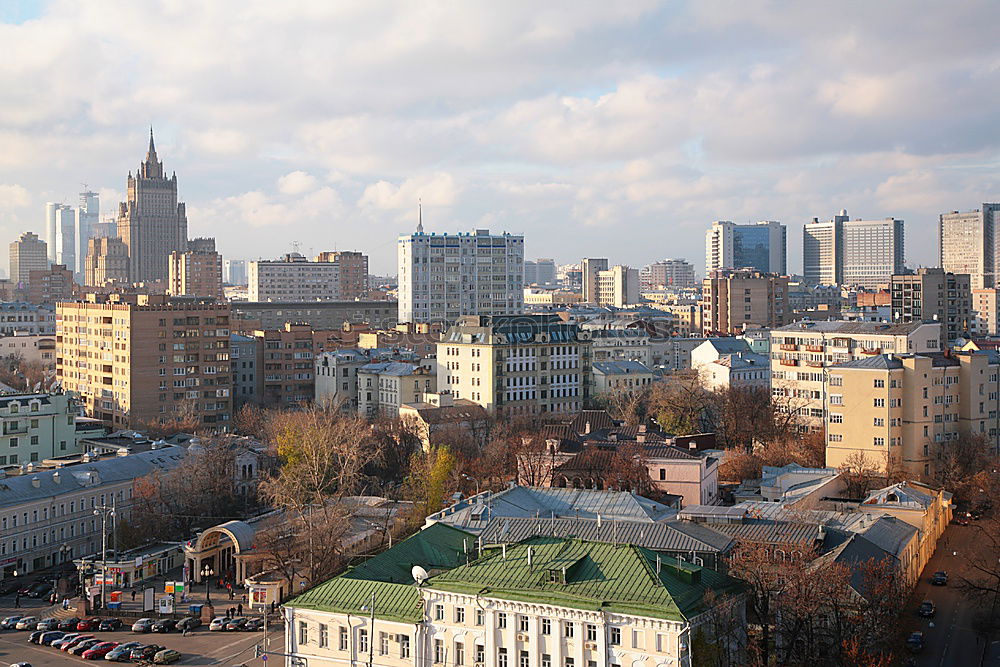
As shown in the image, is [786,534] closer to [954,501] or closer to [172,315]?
[954,501]

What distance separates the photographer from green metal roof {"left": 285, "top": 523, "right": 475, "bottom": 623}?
105 ft

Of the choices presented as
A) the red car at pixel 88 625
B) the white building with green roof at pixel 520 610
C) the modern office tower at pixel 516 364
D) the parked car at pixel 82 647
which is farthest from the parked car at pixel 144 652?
the modern office tower at pixel 516 364

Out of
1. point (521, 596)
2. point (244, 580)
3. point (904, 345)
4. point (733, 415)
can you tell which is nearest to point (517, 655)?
point (521, 596)

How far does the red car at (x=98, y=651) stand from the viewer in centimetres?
3800

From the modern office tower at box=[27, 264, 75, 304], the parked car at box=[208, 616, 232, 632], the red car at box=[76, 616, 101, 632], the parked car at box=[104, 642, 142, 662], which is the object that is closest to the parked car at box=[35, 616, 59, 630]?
the red car at box=[76, 616, 101, 632]

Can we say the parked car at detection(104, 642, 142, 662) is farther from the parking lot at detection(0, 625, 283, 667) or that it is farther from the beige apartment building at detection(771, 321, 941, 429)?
the beige apartment building at detection(771, 321, 941, 429)

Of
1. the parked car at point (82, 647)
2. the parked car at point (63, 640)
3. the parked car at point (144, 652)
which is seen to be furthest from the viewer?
the parked car at point (63, 640)

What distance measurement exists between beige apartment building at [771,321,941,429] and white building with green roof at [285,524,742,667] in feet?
167

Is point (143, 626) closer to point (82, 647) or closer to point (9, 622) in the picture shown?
point (82, 647)

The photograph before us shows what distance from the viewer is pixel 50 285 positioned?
621 ft

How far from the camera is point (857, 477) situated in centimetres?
5659

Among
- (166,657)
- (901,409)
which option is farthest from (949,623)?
(901,409)

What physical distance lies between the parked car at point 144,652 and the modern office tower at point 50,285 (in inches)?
6270

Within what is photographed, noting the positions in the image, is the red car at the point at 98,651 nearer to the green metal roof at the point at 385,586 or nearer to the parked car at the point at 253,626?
the parked car at the point at 253,626
